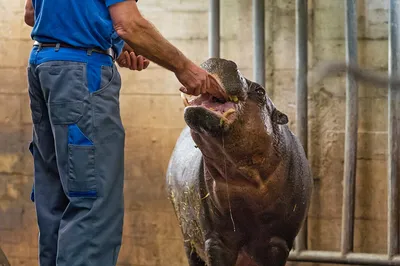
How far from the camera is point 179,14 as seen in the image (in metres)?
5.81

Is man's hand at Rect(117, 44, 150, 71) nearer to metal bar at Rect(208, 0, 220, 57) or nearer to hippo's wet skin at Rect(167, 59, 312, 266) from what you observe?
hippo's wet skin at Rect(167, 59, 312, 266)

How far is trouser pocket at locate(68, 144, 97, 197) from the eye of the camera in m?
3.01

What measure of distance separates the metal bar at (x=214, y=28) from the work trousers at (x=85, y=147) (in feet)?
8.03

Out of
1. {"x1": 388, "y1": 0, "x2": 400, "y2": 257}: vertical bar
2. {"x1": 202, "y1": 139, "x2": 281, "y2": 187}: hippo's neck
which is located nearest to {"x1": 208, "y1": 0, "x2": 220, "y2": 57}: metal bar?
{"x1": 388, "y1": 0, "x2": 400, "y2": 257}: vertical bar

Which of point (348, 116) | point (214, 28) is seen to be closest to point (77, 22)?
point (214, 28)

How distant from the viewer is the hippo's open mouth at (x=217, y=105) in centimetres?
341

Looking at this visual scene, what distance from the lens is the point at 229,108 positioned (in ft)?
11.7

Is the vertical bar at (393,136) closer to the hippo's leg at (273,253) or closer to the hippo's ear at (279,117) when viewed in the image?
the hippo's leg at (273,253)

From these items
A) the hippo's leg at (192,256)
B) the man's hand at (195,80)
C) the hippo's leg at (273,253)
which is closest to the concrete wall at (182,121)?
the hippo's leg at (192,256)

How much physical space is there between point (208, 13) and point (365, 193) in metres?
1.63

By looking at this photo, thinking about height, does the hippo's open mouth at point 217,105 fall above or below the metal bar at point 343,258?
above

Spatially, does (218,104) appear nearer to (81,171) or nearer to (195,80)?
(195,80)

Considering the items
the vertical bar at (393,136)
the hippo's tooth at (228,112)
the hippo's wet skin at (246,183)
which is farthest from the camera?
the vertical bar at (393,136)

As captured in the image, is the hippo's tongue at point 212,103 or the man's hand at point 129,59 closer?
the hippo's tongue at point 212,103
